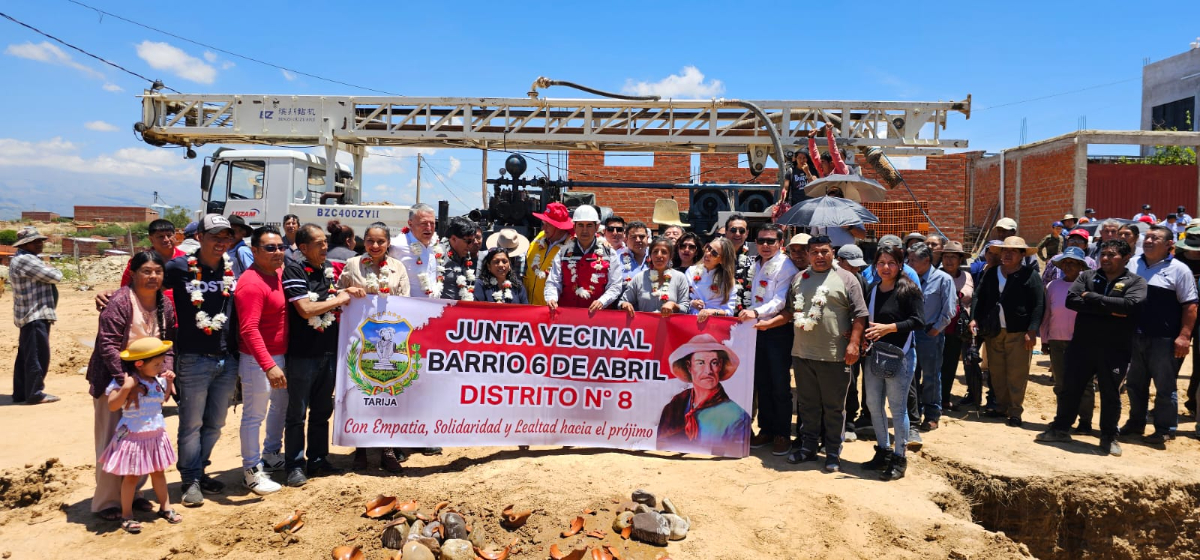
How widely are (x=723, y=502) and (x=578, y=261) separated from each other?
7.41 feet

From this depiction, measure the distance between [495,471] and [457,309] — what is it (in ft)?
4.20

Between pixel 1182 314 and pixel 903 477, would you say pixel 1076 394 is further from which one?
pixel 903 477

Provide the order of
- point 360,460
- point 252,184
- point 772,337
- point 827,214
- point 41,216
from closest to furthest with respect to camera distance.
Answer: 1. point 360,460
2. point 772,337
3. point 827,214
4. point 252,184
5. point 41,216

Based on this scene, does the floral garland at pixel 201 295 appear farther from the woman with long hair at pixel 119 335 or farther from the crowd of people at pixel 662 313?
the woman with long hair at pixel 119 335

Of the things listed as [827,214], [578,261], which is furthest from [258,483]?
[827,214]

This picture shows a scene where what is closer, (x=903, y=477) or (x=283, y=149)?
(x=903, y=477)

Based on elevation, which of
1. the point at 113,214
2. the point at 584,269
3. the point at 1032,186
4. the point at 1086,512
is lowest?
the point at 1086,512

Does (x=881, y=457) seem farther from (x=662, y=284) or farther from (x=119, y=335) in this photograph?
(x=119, y=335)

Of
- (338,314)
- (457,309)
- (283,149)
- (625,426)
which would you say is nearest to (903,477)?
(625,426)

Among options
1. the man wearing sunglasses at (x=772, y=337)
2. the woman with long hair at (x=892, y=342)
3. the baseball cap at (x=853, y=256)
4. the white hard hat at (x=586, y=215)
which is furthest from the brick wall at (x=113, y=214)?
the woman with long hair at (x=892, y=342)

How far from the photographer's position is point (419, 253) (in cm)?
591

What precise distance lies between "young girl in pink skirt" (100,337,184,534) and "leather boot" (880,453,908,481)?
16.6 feet

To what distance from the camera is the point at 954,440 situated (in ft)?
21.5

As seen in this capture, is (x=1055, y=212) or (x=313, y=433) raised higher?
(x=1055, y=212)
